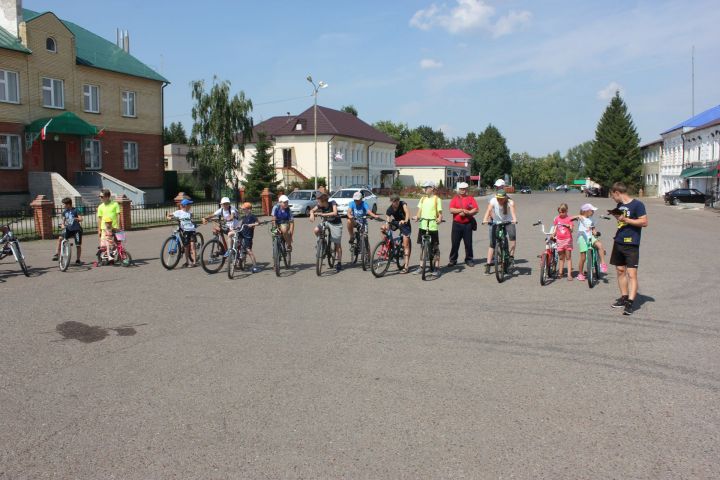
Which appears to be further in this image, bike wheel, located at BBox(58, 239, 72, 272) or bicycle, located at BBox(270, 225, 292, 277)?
bike wheel, located at BBox(58, 239, 72, 272)

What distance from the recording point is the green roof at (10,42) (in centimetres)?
2933

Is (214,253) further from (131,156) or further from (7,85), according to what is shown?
(131,156)

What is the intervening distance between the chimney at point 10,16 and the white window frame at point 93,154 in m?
6.44

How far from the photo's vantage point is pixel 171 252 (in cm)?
1300

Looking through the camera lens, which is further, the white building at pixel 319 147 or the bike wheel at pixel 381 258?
the white building at pixel 319 147

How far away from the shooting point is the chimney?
30.7 m

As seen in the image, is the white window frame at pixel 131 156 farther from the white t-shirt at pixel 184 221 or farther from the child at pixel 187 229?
the white t-shirt at pixel 184 221

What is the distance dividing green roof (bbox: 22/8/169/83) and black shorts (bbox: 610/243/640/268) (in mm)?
32940

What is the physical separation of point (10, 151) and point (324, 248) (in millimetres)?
24385

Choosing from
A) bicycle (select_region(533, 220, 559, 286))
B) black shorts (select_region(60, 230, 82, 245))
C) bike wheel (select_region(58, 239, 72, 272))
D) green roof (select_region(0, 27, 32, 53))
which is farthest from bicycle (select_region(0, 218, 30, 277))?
green roof (select_region(0, 27, 32, 53))

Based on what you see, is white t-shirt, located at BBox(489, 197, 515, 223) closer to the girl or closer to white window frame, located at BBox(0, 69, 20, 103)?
the girl

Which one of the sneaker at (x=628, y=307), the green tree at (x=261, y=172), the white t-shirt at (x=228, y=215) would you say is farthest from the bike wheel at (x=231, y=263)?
the green tree at (x=261, y=172)

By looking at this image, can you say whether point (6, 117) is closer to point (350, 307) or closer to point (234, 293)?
point (234, 293)

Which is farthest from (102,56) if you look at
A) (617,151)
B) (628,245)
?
(617,151)
